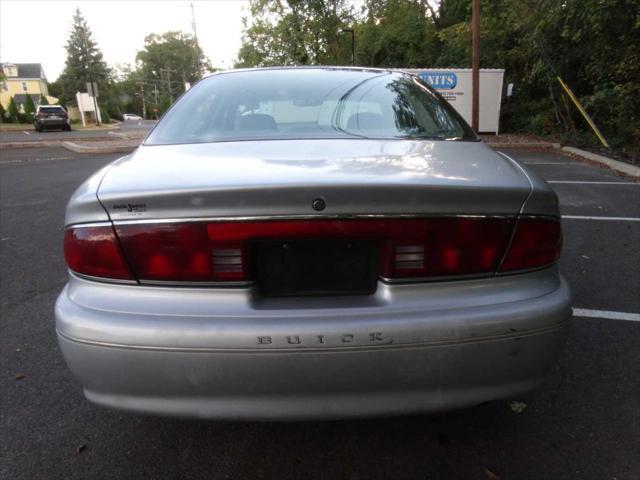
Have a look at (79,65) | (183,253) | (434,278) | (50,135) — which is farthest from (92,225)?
(79,65)

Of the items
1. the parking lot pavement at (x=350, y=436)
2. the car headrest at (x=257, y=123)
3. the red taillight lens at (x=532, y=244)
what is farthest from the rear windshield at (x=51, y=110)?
the red taillight lens at (x=532, y=244)

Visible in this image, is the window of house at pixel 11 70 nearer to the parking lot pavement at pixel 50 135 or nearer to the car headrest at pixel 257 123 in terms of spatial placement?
the parking lot pavement at pixel 50 135

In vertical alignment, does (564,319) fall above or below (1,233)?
above

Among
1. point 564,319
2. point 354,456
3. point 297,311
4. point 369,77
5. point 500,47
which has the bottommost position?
point 354,456

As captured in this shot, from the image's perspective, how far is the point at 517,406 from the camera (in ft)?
7.41

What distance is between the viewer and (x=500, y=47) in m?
19.0

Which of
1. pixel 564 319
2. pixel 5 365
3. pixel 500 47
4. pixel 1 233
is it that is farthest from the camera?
pixel 500 47

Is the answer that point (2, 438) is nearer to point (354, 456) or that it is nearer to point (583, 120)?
point (354, 456)

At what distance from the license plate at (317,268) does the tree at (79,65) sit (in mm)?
71702

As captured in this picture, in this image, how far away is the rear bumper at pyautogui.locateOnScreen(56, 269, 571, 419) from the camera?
1.48 m

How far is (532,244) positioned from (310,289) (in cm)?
77

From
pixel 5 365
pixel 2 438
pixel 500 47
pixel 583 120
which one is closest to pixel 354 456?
pixel 2 438

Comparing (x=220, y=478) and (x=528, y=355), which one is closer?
(x=528, y=355)

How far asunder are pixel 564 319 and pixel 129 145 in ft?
49.8
